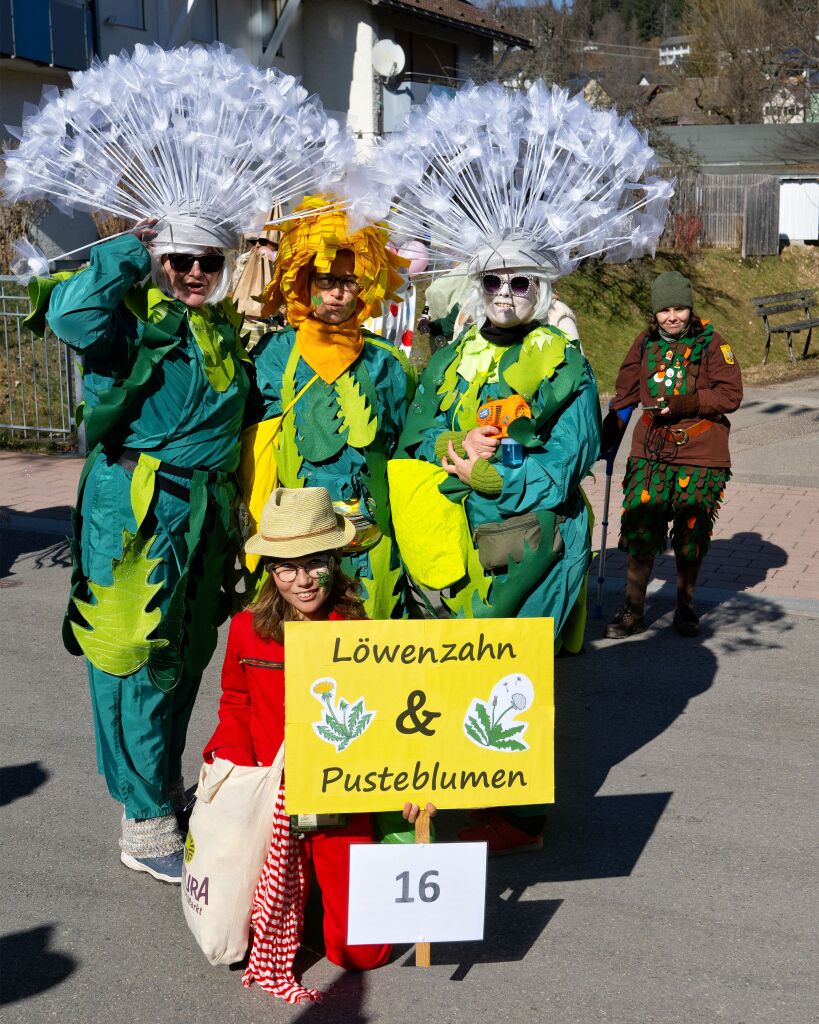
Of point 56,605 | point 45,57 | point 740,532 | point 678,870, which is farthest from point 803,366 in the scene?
point 678,870

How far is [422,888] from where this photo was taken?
3.04 m

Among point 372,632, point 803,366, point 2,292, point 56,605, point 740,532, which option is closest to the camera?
point 372,632

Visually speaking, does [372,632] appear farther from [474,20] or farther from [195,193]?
[474,20]

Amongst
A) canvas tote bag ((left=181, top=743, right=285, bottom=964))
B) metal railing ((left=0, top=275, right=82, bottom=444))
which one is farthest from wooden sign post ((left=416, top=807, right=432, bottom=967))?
metal railing ((left=0, top=275, right=82, bottom=444))

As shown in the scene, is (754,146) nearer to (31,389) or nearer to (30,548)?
(31,389)

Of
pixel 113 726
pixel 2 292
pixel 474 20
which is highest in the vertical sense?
pixel 474 20

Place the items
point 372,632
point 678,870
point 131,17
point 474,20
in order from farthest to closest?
point 474,20 < point 131,17 < point 678,870 < point 372,632

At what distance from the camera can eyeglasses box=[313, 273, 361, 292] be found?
145 inches

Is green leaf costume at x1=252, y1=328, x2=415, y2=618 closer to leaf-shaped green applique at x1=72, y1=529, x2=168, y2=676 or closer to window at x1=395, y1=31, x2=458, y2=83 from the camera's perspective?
leaf-shaped green applique at x1=72, y1=529, x2=168, y2=676

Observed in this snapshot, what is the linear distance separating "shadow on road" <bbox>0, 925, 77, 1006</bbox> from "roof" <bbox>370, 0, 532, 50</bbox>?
22928 mm

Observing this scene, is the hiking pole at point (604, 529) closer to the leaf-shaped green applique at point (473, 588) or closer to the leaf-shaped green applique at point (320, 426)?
the leaf-shaped green applique at point (473, 588)

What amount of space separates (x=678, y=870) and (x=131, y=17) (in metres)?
19.5

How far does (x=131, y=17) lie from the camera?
66.0ft


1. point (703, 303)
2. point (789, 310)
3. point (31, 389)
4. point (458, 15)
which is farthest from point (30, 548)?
point (458, 15)
